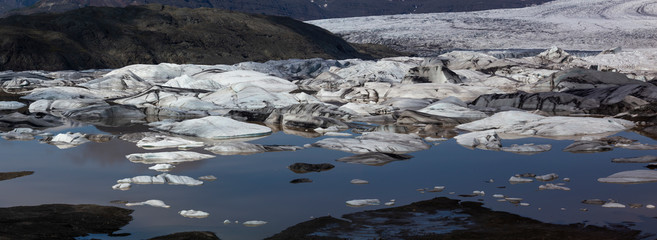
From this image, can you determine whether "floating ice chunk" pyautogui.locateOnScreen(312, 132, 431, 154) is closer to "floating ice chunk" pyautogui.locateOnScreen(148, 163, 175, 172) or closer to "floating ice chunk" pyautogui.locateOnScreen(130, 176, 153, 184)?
"floating ice chunk" pyautogui.locateOnScreen(148, 163, 175, 172)

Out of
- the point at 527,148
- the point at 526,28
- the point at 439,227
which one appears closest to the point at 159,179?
the point at 439,227

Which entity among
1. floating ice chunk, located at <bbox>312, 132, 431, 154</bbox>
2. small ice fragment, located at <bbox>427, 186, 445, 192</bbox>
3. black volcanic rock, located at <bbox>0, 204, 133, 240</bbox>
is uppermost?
floating ice chunk, located at <bbox>312, 132, 431, 154</bbox>

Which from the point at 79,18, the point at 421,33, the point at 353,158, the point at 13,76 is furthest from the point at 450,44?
the point at 353,158

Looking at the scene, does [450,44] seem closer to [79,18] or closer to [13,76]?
→ [79,18]

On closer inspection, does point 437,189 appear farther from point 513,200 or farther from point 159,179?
point 159,179

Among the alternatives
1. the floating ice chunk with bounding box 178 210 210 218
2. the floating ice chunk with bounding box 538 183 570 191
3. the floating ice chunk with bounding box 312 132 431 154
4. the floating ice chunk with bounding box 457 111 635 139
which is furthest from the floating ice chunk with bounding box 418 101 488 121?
the floating ice chunk with bounding box 178 210 210 218

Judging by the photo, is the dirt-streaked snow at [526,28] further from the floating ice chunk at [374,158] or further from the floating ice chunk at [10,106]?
the floating ice chunk at [374,158]
